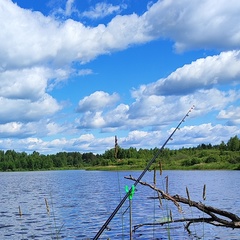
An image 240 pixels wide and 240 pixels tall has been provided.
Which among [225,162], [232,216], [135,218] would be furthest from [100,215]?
[225,162]

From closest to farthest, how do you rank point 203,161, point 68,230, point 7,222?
point 68,230 < point 7,222 < point 203,161

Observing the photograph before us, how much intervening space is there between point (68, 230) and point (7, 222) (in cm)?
536

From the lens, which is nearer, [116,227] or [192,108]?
[192,108]

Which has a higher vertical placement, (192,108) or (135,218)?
(192,108)

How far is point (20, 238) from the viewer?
20047 mm

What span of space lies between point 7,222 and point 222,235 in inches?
505

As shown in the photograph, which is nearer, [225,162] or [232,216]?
[232,216]

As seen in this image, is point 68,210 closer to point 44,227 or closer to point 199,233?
point 44,227

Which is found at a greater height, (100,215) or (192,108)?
(192,108)

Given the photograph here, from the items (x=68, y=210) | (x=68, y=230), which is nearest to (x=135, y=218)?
(x=68, y=230)

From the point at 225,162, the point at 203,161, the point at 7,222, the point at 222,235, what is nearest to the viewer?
the point at 222,235

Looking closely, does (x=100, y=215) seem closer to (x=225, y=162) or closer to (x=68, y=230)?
(x=68, y=230)

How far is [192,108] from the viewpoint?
7586mm

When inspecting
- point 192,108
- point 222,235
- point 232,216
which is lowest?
point 222,235
